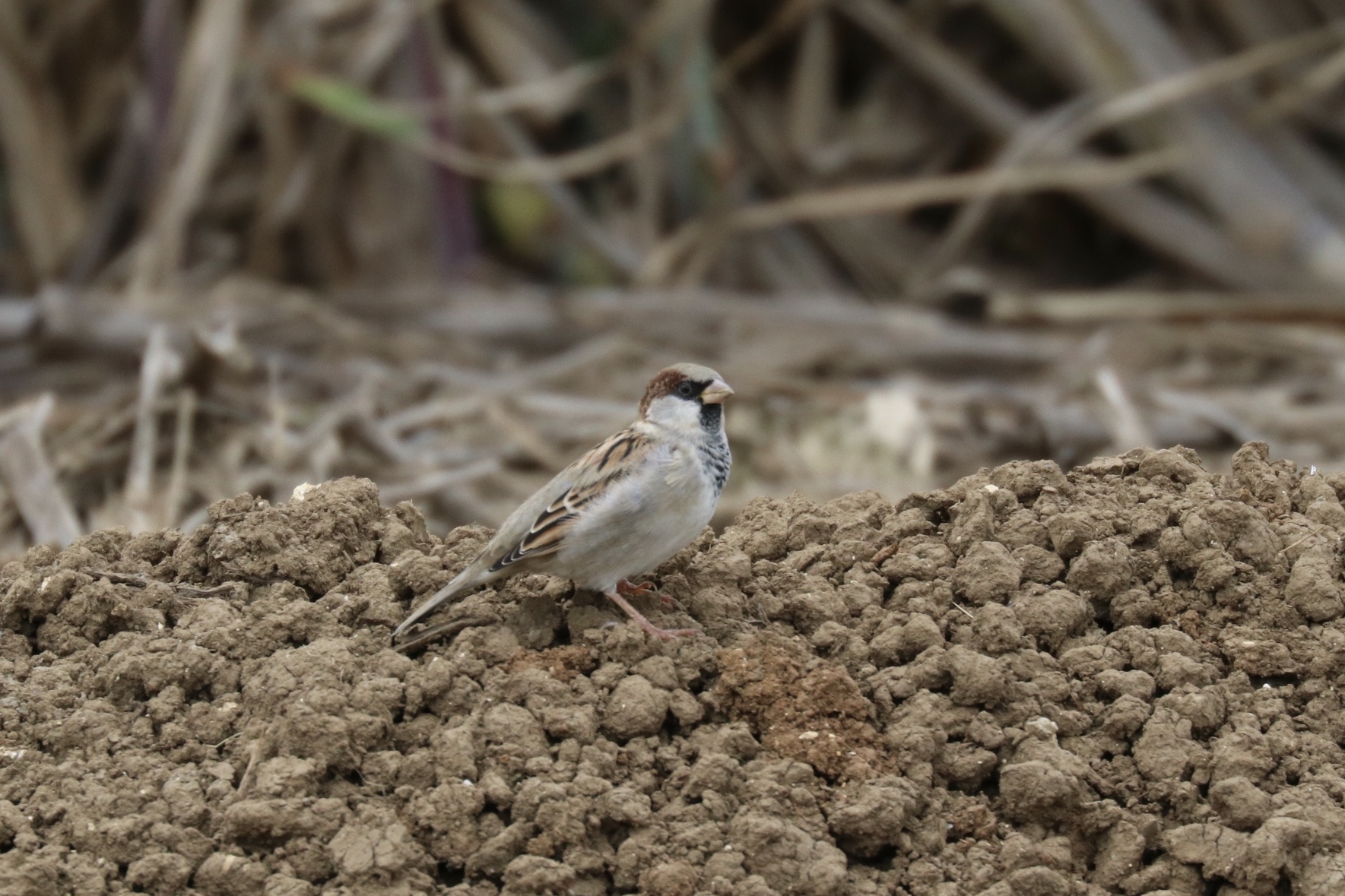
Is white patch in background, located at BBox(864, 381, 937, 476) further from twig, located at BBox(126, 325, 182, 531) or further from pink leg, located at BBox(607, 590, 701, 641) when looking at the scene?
pink leg, located at BBox(607, 590, 701, 641)

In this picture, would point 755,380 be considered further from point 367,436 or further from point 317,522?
point 317,522

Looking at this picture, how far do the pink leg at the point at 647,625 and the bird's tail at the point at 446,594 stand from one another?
31cm

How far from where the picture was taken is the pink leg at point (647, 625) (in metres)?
3.68

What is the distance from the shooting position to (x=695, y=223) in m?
9.31

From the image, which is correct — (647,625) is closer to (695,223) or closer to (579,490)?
(579,490)

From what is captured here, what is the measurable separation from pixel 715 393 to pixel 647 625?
69cm

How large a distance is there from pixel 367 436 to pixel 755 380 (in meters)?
1.69

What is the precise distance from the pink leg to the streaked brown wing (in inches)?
7.2

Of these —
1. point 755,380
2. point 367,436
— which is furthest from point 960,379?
point 367,436

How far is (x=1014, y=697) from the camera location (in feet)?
11.8

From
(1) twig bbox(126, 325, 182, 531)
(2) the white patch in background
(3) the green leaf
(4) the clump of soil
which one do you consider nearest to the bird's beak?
(4) the clump of soil

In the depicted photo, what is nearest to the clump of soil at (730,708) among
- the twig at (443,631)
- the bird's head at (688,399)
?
A: the twig at (443,631)

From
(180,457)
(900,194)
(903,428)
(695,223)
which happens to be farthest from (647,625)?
(695,223)

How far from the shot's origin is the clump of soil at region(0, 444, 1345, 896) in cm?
324
